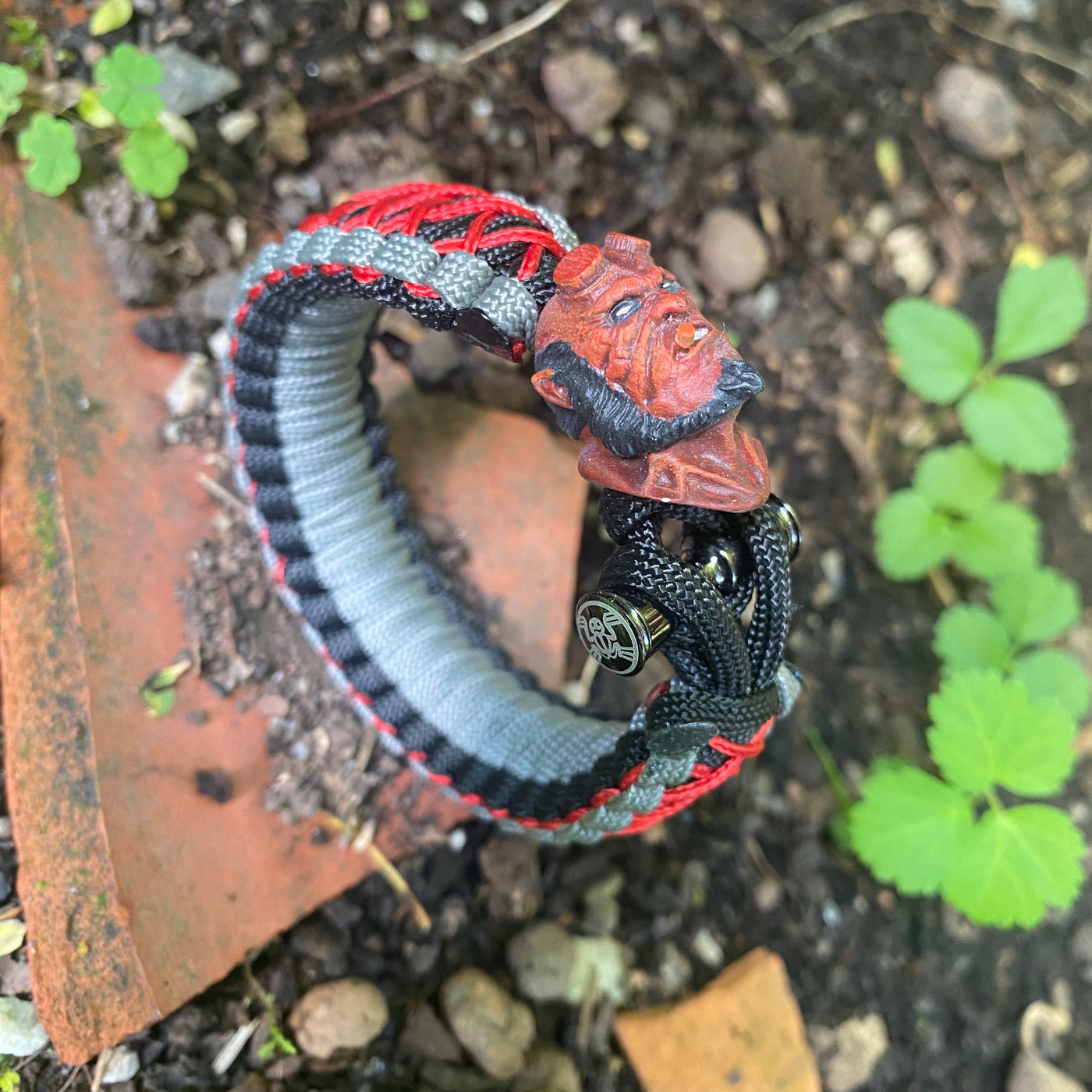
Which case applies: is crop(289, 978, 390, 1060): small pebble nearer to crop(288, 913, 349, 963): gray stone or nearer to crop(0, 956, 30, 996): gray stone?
crop(288, 913, 349, 963): gray stone

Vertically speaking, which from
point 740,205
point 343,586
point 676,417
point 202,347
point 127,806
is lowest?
point 127,806

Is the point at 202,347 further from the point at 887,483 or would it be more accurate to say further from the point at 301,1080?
the point at 887,483

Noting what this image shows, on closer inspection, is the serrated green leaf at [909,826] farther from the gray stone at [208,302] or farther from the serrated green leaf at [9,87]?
the serrated green leaf at [9,87]

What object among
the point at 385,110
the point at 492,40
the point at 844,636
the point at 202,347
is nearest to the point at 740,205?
the point at 492,40

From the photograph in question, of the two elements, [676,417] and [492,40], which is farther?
[492,40]

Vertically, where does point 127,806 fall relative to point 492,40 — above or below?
below

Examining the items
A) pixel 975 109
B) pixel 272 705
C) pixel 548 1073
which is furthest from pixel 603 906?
pixel 975 109

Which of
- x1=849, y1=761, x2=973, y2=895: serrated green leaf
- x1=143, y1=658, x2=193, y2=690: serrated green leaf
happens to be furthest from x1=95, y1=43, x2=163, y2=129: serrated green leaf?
x1=849, y1=761, x2=973, y2=895: serrated green leaf
